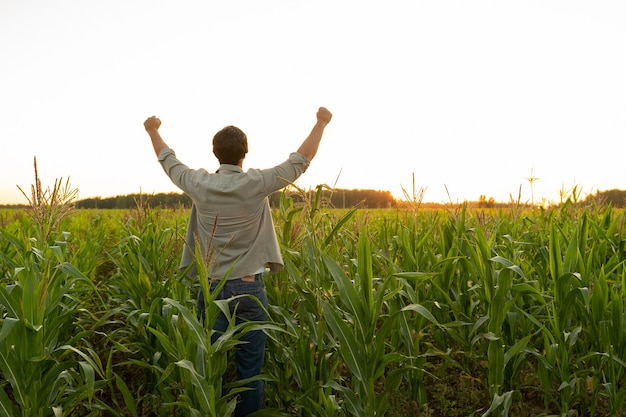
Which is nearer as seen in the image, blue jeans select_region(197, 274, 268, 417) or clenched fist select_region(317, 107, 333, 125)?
blue jeans select_region(197, 274, 268, 417)

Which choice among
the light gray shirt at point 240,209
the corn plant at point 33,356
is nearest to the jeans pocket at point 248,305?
the light gray shirt at point 240,209

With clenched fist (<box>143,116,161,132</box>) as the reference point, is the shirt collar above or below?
below

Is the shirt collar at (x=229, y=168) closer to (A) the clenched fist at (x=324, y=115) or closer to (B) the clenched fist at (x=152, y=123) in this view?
(A) the clenched fist at (x=324, y=115)

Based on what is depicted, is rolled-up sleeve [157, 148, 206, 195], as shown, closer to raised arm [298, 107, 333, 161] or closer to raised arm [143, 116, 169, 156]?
raised arm [143, 116, 169, 156]

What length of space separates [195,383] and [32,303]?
123 cm

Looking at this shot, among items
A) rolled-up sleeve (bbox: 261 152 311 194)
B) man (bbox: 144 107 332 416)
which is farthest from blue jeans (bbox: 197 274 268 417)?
rolled-up sleeve (bbox: 261 152 311 194)

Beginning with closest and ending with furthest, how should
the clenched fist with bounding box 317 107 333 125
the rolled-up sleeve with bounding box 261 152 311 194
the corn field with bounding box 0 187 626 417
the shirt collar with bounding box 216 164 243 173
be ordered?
the corn field with bounding box 0 187 626 417
the rolled-up sleeve with bounding box 261 152 311 194
the shirt collar with bounding box 216 164 243 173
the clenched fist with bounding box 317 107 333 125

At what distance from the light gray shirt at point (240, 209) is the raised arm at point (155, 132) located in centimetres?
55

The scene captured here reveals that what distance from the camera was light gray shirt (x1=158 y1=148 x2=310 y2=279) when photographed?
360 centimetres

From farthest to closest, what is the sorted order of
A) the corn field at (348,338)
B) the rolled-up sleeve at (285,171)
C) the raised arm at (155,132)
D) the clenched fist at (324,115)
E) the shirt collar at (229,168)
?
1. the raised arm at (155,132)
2. the clenched fist at (324,115)
3. the shirt collar at (229,168)
4. the rolled-up sleeve at (285,171)
5. the corn field at (348,338)

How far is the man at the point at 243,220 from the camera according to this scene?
3.62m

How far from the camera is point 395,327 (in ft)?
12.8

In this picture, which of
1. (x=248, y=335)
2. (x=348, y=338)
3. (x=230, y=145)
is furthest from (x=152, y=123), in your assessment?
(x=348, y=338)

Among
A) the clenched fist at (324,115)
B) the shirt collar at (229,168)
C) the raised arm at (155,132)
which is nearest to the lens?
the shirt collar at (229,168)
